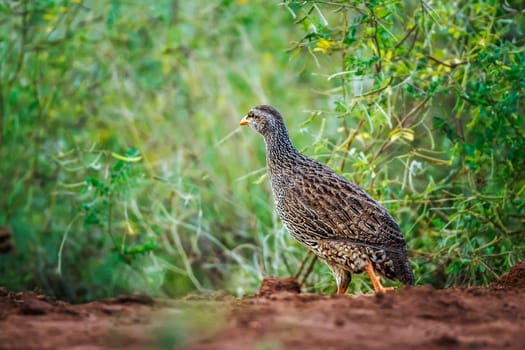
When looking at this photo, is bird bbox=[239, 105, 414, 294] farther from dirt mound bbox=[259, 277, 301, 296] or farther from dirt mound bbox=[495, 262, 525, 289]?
dirt mound bbox=[495, 262, 525, 289]

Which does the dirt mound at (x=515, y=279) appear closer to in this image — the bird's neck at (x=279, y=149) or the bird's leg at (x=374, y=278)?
the bird's leg at (x=374, y=278)

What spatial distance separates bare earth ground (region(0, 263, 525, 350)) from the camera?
3777 millimetres

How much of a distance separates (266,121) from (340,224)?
54.9 inches

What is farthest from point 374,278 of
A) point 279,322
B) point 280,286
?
point 279,322

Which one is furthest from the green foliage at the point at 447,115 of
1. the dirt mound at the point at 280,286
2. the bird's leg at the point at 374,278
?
the dirt mound at the point at 280,286

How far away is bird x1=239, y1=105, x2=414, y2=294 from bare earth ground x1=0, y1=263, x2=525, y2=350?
1.09 meters

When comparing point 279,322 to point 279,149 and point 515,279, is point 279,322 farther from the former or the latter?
point 279,149

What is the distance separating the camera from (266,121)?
7.55 metres

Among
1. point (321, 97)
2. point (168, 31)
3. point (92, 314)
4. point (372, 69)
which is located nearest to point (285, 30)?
point (321, 97)

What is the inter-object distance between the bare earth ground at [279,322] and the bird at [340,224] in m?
1.09

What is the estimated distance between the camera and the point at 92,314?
4.70 metres

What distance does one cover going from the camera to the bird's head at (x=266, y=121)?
7.48 meters

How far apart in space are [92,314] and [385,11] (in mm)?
3380

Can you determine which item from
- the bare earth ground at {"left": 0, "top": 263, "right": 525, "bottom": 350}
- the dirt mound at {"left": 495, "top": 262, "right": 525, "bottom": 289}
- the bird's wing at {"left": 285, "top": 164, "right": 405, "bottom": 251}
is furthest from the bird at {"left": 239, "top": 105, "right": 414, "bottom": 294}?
the bare earth ground at {"left": 0, "top": 263, "right": 525, "bottom": 350}
